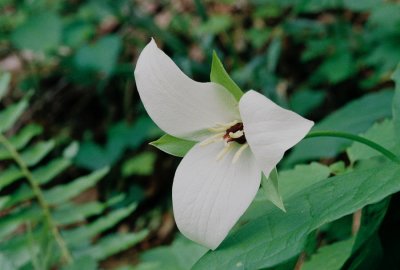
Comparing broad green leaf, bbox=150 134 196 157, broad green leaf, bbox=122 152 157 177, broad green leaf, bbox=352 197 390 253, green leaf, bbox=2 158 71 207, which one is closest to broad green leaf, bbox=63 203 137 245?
green leaf, bbox=2 158 71 207

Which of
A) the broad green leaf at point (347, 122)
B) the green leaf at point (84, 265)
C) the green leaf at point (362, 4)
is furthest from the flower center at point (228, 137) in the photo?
the green leaf at point (362, 4)

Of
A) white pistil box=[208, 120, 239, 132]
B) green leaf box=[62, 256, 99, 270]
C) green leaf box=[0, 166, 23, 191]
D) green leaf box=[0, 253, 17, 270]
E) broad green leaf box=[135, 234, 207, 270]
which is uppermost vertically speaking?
white pistil box=[208, 120, 239, 132]

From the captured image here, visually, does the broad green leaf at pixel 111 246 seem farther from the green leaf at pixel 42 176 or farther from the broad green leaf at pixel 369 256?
the broad green leaf at pixel 369 256

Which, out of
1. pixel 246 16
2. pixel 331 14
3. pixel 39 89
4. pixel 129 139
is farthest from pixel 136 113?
pixel 331 14

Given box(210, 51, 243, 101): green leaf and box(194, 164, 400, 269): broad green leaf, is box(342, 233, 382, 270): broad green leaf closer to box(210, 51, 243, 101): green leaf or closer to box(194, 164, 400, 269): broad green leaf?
box(194, 164, 400, 269): broad green leaf

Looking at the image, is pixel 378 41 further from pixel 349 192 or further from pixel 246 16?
pixel 349 192

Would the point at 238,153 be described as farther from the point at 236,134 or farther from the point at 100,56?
the point at 100,56
